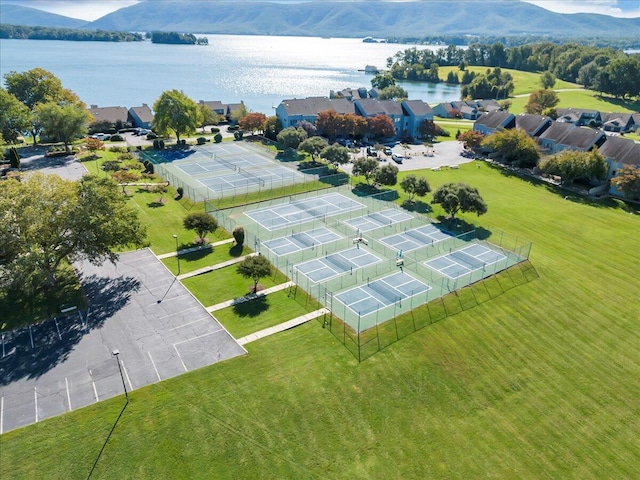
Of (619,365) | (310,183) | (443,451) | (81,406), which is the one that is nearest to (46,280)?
(81,406)

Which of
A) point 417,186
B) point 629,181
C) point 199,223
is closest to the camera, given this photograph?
point 199,223

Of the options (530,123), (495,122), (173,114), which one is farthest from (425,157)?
(173,114)

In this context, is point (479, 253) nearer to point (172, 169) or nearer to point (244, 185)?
point (244, 185)

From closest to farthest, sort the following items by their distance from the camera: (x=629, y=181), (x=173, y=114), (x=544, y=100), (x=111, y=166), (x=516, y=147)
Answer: (x=629, y=181), (x=111, y=166), (x=516, y=147), (x=173, y=114), (x=544, y=100)

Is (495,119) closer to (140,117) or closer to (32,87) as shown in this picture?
(140,117)

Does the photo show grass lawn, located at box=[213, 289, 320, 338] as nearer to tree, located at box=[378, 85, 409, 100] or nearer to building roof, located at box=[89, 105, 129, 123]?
building roof, located at box=[89, 105, 129, 123]

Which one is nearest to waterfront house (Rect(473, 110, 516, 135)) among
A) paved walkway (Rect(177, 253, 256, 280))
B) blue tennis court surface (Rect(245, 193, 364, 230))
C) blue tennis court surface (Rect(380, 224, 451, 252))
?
blue tennis court surface (Rect(245, 193, 364, 230))
